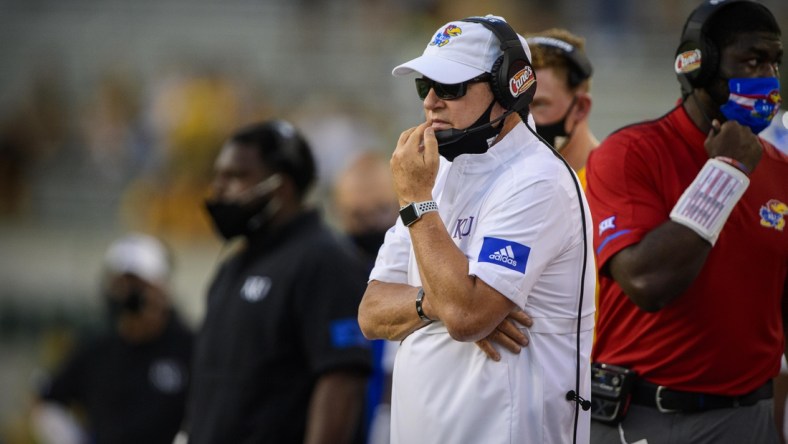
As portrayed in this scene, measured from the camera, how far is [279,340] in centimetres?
505

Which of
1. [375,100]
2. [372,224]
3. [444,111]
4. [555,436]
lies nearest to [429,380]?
[555,436]

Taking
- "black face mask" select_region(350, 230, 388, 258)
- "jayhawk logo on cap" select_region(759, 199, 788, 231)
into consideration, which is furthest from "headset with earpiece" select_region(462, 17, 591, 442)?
"black face mask" select_region(350, 230, 388, 258)

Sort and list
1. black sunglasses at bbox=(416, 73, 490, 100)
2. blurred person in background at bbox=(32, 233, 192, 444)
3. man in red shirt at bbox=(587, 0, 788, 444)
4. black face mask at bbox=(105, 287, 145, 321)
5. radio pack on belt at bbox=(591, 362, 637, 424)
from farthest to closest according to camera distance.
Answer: black face mask at bbox=(105, 287, 145, 321)
blurred person in background at bbox=(32, 233, 192, 444)
radio pack on belt at bbox=(591, 362, 637, 424)
man in red shirt at bbox=(587, 0, 788, 444)
black sunglasses at bbox=(416, 73, 490, 100)

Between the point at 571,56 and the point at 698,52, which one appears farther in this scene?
the point at 571,56

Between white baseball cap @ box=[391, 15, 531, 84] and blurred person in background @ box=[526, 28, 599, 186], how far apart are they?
1.24 metres

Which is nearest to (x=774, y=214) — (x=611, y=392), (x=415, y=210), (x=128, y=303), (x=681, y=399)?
(x=681, y=399)

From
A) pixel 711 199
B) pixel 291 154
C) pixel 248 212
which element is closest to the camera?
pixel 711 199

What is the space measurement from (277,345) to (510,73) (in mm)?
1899

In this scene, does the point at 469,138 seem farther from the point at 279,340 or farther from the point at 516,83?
the point at 279,340

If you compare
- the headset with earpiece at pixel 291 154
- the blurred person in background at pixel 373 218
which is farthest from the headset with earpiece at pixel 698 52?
the blurred person in background at pixel 373 218

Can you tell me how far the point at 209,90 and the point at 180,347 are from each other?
6.95 meters

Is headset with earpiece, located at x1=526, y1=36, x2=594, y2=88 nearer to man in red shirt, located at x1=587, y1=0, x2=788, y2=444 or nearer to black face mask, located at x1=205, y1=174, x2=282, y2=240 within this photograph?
man in red shirt, located at x1=587, y1=0, x2=788, y2=444

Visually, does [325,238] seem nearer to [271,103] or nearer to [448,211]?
[448,211]

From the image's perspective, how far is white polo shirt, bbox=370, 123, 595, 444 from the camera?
11.2 feet
